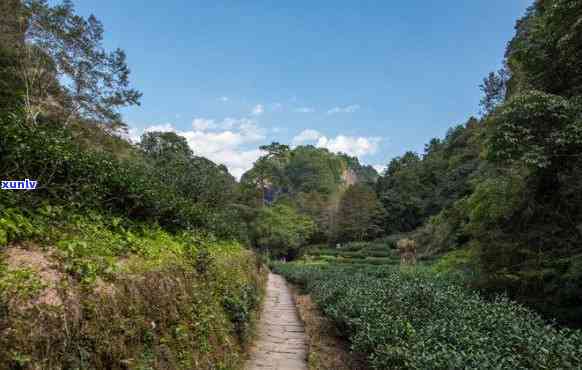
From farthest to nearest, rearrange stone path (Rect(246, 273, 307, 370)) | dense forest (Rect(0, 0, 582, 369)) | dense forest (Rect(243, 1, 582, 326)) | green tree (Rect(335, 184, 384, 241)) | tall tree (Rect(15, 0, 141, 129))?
green tree (Rect(335, 184, 384, 241))
tall tree (Rect(15, 0, 141, 129))
dense forest (Rect(243, 1, 582, 326))
stone path (Rect(246, 273, 307, 370))
dense forest (Rect(0, 0, 582, 369))

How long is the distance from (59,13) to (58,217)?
15.8m

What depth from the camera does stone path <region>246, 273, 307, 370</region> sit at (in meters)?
4.51

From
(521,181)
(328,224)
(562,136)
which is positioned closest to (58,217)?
(562,136)

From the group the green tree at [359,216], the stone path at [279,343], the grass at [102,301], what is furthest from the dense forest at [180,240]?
the green tree at [359,216]

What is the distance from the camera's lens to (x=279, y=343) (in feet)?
18.1

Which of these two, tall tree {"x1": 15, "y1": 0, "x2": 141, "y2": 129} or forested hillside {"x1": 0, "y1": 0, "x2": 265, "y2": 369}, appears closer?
forested hillside {"x1": 0, "y1": 0, "x2": 265, "y2": 369}

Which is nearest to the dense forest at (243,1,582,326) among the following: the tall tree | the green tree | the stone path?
the stone path

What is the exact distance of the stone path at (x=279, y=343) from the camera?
451 centimetres

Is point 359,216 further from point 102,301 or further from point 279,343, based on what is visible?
point 102,301

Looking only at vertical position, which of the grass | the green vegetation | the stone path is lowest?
the stone path

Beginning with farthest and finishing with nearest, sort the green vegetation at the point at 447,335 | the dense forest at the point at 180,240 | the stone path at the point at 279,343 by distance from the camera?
the stone path at the point at 279,343, the green vegetation at the point at 447,335, the dense forest at the point at 180,240

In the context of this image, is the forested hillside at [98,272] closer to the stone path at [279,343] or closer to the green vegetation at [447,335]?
the stone path at [279,343]

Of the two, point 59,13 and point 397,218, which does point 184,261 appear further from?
point 397,218

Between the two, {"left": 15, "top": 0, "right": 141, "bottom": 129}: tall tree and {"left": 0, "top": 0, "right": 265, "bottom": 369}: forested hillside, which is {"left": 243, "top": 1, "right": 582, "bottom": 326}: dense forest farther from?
{"left": 15, "top": 0, "right": 141, "bottom": 129}: tall tree
